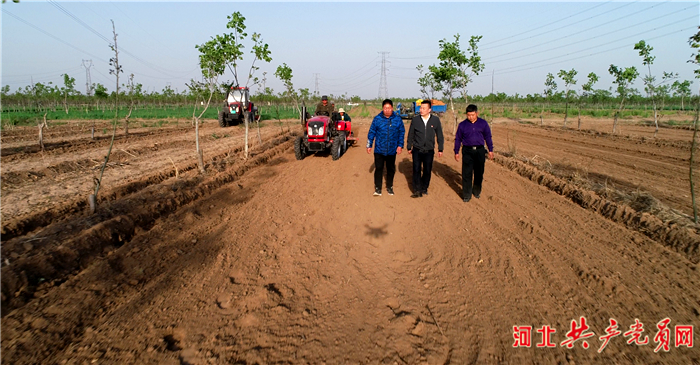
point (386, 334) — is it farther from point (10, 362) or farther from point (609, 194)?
point (609, 194)

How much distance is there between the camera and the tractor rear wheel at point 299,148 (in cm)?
1062

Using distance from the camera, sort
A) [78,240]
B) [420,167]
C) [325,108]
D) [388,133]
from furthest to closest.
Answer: [325,108] < [420,167] < [388,133] < [78,240]

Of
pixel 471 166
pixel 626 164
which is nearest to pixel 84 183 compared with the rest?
pixel 471 166

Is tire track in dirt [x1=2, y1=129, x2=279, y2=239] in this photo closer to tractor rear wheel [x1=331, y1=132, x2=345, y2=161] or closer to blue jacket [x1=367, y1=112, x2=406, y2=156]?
tractor rear wheel [x1=331, y1=132, x2=345, y2=161]

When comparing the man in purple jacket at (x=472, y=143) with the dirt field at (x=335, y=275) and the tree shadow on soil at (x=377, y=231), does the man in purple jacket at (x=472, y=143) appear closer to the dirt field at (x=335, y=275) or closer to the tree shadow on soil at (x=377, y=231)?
the dirt field at (x=335, y=275)

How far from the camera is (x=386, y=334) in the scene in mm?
2949

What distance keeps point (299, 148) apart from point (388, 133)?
510 centimetres

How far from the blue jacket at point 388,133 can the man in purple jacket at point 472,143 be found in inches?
41.9

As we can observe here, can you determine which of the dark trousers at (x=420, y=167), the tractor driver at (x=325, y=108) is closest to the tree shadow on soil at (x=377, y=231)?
the dark trousers at (x=420, y=167)

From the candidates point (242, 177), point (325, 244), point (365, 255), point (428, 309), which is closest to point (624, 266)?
point (428, 309)

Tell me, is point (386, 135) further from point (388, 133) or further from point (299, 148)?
point (299, 148)

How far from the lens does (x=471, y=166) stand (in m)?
6.15

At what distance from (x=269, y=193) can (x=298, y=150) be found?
3734mm

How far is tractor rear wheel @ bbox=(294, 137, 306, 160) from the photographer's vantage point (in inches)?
418
